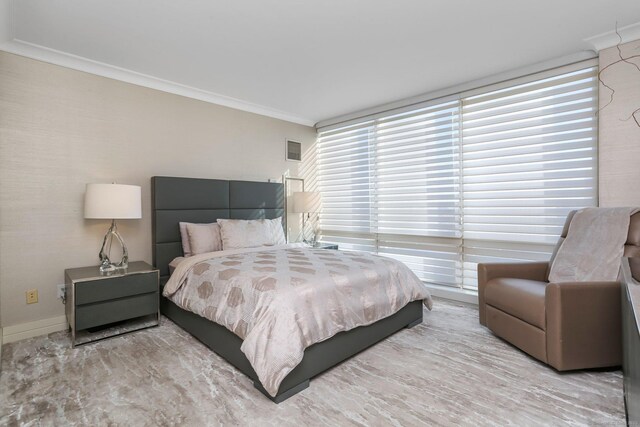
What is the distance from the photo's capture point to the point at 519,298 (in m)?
2.49

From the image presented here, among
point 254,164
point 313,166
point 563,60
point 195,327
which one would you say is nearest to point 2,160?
point 195,327

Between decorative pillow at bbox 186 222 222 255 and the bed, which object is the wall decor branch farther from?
decorative pillow at bbox 186 222 222 255

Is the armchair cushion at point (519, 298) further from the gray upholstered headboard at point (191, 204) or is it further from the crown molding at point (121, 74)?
the crown molding at point (121, 74)

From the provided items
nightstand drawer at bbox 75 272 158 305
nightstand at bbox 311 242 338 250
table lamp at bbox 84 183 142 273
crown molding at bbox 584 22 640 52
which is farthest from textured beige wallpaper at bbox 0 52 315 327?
crown molding at bbox 584 22 640 52

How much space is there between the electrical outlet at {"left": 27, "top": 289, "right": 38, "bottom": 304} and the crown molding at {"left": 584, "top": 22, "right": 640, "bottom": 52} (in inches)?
214

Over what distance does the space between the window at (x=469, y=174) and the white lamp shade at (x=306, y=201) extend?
63 cm

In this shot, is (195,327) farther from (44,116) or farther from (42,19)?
(42,19)

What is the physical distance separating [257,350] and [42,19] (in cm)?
293

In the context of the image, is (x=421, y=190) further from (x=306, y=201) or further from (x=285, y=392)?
(x=285, y=392)

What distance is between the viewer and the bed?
7.05 feet

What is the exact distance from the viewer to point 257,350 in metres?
1.95

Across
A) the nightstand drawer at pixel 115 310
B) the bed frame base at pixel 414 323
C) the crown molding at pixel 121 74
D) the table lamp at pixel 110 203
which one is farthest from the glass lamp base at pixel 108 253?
the bed frame base at pixel 414 323

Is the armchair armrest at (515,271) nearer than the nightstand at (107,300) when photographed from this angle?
No

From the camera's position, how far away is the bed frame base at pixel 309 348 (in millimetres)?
2049
